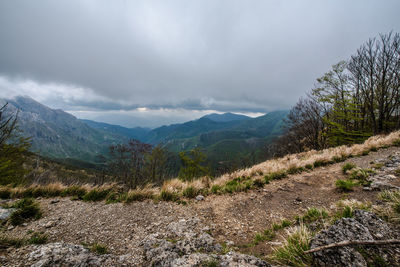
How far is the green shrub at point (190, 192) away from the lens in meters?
5.36

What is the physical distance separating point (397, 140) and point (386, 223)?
39.3 ft

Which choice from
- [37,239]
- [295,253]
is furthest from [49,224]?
[295,253]

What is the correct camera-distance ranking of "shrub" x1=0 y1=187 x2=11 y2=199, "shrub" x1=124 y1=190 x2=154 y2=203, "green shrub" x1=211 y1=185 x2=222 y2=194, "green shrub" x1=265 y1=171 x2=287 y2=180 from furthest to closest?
"green shrub" x1=265 y1=171 x2=287 y2=180 < "green shrub" x1=211 y1=185 x2=222 y2=194 < "shrub" x1=0 y1=187 x2=11 y2=199 < "shrub" x1=124 y1=190 x2=154 y2=203

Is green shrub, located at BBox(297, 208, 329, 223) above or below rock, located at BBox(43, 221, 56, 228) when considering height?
above

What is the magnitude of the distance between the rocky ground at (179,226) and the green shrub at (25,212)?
0.23m

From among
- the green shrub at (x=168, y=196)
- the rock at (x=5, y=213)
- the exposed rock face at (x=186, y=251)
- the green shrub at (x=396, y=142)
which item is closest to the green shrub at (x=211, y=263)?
the exposed rock face at (x=186, y=251)

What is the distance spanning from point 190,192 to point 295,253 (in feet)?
12.6

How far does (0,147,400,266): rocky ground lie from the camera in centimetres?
251

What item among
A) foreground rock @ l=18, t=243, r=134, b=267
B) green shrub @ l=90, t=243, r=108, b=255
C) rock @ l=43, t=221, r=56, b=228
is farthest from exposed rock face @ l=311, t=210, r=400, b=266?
rock @ l=43, t=221, r=56, b=228

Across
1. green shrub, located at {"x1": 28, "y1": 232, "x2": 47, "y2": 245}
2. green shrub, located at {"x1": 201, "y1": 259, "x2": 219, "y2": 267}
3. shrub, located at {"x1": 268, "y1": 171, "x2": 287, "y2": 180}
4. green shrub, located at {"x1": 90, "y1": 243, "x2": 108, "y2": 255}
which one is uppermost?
shrub, located at {"x1": 268, "y1": 171, "x2": 287, "y2": 180}

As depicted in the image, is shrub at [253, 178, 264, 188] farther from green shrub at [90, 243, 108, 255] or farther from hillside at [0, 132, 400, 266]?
green shrub at [90, 243, 108, 255]

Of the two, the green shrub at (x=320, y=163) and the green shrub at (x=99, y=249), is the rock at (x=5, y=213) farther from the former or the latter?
the green shrub at (x=320, y=163)

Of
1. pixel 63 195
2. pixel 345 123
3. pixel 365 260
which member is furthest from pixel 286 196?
pixel 345 123

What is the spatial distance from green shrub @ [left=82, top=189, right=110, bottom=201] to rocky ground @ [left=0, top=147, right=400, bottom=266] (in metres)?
0.24
